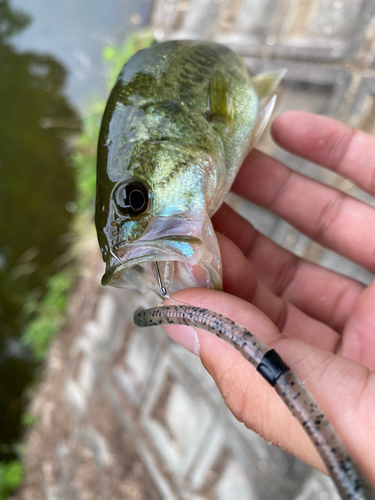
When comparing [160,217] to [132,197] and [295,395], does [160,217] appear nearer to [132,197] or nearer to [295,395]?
[132,197]

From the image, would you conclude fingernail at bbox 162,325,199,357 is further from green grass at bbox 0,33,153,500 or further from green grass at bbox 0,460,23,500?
green grass at bbox 0,460,23,500

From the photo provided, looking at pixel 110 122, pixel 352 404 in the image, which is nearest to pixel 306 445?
pixel 352 404

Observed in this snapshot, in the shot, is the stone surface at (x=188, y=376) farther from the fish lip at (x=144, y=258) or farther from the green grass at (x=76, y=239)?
the fish lip at (x=144, y=258)

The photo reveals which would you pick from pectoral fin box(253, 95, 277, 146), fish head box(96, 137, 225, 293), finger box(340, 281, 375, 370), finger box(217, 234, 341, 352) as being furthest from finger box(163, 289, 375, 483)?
pectoral fin box(253, 95, 277, 146)

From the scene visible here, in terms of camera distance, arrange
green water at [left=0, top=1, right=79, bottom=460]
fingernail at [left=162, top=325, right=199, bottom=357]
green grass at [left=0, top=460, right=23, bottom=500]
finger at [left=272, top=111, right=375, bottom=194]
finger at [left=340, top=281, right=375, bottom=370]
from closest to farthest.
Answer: fingernail at [left=162, top=325, right=199, bottom=357]
finger at [left=340, top=281, right=375, bottom=370]
finger at [left=272, top=111, right=375, bottom=194]
green grass at [left=0, top=460, right=23, bottom=500]
green water at [left=0, top=1, right=79, bottom=460]

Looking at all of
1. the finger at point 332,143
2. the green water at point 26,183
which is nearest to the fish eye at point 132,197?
the finger at point 332,143

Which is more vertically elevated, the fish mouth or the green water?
the fish mouth

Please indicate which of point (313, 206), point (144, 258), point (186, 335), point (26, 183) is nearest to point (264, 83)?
point (313, 206)
